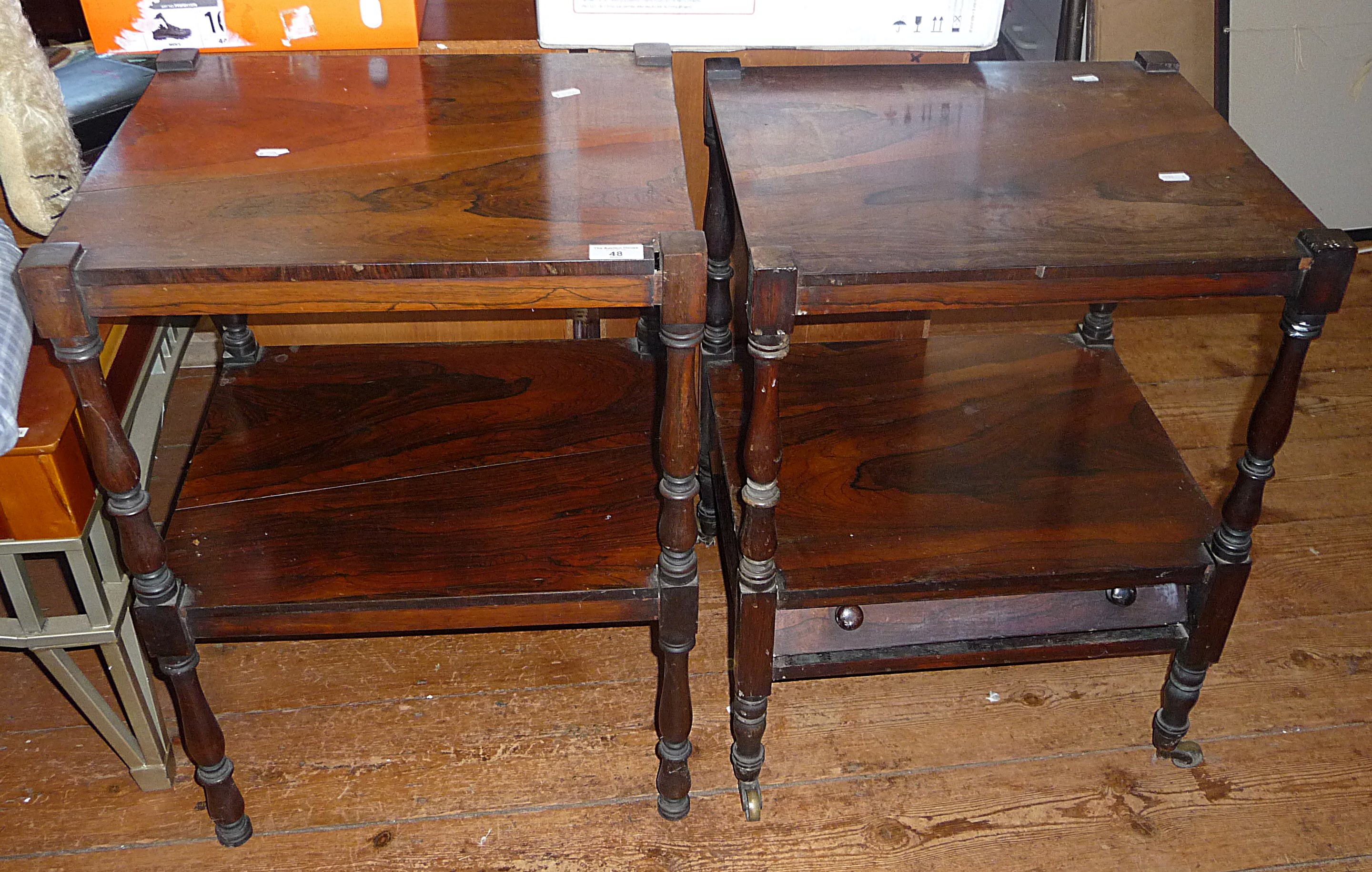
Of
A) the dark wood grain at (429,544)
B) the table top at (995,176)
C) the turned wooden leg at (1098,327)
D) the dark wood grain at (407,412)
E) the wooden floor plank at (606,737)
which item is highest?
the table top at (995,176)

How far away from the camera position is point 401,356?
159 cm

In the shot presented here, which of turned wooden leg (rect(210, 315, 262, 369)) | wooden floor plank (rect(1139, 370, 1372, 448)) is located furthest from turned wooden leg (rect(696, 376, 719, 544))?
wooden floor plank (rect(1139, 370, 1372, 448))

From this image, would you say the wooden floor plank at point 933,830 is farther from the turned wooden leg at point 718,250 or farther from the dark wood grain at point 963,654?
the turned wooden leg at point 718,250

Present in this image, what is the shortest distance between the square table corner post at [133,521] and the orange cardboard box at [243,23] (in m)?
0.42

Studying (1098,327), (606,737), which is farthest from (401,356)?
(1098,327)

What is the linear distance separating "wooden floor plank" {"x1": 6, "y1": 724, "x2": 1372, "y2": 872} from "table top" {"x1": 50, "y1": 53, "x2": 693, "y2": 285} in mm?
710

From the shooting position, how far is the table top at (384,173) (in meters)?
1.03

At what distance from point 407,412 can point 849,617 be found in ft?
1.90

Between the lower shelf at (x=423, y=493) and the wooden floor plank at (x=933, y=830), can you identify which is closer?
the lower shelf at (x=423, y=493)

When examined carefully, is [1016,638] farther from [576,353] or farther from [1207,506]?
[576,353]

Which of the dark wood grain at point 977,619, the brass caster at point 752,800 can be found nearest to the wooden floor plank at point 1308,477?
the dark wood grain at point 977,619

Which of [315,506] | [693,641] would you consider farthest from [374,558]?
[693,641]

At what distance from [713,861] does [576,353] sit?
64 cm

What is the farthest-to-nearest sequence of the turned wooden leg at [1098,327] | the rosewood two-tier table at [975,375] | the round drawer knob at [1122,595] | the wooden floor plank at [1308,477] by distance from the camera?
1. the wooden floor plank at [1308,477]
2. the turned wooden leg at [1098,327]
3. the round drawer knob at [1122,595]
4. the rosewood two-tier table at [975,375]
